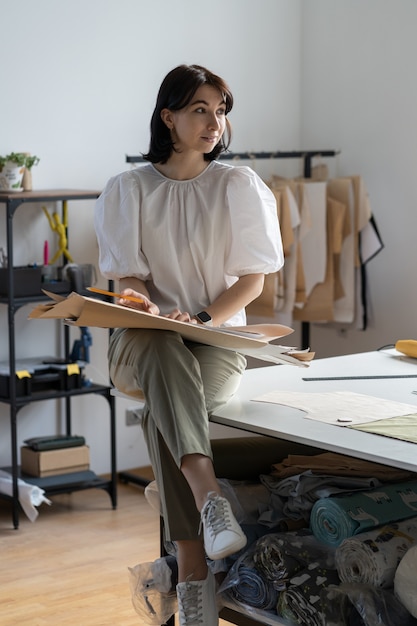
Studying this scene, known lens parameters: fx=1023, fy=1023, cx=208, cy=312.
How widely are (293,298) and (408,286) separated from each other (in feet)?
1.72

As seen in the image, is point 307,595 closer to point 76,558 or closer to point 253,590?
point 253,590

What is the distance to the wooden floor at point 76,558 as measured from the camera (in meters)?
2.93

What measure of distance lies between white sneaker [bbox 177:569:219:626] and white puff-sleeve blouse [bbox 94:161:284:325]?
29.8 inches

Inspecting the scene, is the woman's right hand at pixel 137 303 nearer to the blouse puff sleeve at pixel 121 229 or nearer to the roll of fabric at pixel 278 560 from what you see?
the blouse puff sleeve at pixel 121 229

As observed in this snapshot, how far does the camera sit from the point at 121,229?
270cm

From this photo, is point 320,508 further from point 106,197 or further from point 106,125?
point 106,125

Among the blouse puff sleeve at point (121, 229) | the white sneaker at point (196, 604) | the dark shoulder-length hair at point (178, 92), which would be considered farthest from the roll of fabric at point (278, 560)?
the dark shoulder-length hair at point (178, 92)

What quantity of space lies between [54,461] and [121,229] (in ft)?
4.92

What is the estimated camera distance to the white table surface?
191 cm

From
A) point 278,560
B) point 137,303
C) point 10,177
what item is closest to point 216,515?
point 278,560

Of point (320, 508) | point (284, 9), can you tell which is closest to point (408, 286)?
point (284, 9)

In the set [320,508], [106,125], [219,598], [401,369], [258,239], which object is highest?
[106,125]

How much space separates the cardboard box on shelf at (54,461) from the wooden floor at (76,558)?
151 millimetres

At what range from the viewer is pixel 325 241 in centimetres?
424
